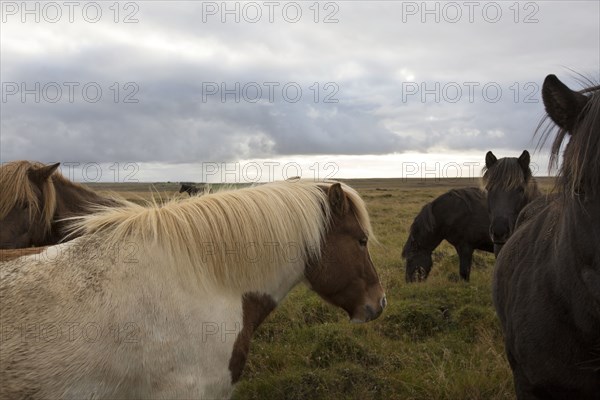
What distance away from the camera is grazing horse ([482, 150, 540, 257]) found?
6.79 metres

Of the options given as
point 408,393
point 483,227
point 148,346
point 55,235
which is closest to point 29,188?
point 55,235

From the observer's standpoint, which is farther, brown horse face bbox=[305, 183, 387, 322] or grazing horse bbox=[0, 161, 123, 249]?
grazing horse bbox=[0, 161, 123, 249]

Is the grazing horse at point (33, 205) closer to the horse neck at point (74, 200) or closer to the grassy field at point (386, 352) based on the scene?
the horse neck at point (74, 200)

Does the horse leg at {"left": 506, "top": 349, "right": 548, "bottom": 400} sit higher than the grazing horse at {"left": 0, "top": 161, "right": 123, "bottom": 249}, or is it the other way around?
the grazing horse at {"left": 0, "top": 161, "right": 123, "bottom": 249}

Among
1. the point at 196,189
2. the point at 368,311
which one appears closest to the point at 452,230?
the point at 196,189

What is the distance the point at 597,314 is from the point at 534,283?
0.69 meters

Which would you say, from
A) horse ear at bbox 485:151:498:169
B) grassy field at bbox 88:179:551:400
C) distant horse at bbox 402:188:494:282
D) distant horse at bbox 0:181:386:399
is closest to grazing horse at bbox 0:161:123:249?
grassy field at bbox 88:179:551:400

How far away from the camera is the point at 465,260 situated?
1088cm

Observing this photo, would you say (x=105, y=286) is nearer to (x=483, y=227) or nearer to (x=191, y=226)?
(x=191, y=226)

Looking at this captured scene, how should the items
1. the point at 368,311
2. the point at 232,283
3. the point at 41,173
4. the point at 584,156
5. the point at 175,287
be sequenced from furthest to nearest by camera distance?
the point at 41,173 < the point at 368,311 < the point at 232,283 < the point at 175,287 < the point at 584,156

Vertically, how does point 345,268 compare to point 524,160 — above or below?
below

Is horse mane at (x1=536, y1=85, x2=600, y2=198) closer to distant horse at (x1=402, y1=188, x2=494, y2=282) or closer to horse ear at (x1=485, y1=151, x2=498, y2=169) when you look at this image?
horse ear at (x1=485, y1=151, x2=498, y2=169)

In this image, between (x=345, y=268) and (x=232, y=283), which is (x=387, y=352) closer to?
(x=345, y=268)

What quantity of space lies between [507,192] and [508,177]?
0.71 feet
